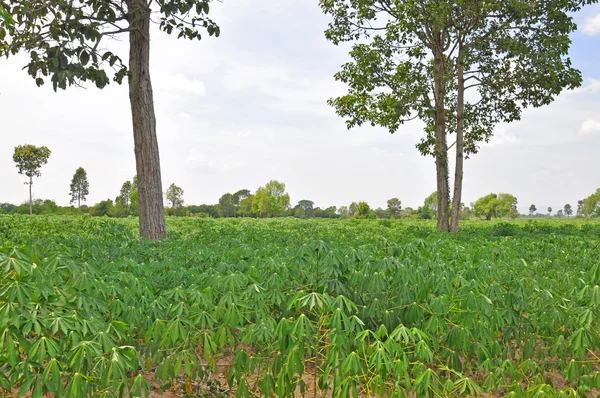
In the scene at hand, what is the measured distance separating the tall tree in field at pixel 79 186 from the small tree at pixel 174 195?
15.6 metres

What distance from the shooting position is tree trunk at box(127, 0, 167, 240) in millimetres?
10242

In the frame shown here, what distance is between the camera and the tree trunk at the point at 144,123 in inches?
403

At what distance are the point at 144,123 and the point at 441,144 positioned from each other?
10763 millimetres

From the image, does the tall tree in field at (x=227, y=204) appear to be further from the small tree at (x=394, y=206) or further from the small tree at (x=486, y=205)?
the small tree at (x=486, y=205)

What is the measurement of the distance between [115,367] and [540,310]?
3.40 meters

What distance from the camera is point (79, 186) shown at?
7375cm

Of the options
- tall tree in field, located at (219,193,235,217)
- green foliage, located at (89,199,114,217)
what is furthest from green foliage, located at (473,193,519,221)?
green foliage, located at (89,199,114,217)

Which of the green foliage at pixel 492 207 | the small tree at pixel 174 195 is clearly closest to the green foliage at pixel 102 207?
the small tree at pixel 174 195

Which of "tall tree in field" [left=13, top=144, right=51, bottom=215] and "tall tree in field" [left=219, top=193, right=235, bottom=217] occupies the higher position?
"tall tree in field" [left=13, top=144, right=51, bottom=215]

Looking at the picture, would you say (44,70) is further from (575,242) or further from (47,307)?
(575,242)

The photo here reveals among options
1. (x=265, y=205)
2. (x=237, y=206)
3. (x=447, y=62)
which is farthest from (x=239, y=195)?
(x=447, y=62)

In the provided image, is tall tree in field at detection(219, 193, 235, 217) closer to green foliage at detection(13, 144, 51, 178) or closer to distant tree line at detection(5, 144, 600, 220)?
distant tree line at detection(5, 144, 600, 220)

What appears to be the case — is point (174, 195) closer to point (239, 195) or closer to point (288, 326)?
point (239, 195)

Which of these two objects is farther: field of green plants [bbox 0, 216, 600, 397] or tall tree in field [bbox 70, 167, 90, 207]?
tall tree in field [bbox 70, 167, 90, 207]
